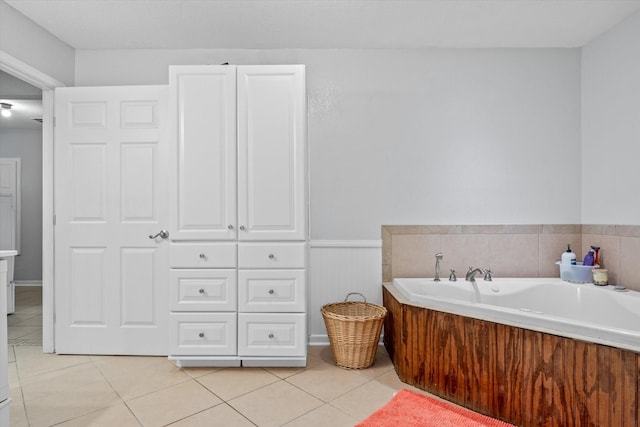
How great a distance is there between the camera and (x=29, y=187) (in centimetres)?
527

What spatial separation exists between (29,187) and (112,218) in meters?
3.84

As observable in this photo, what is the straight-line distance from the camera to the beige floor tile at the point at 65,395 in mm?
1878

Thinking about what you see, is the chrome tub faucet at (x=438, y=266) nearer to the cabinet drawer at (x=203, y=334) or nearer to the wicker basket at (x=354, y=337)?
the wicker basket at (x=354, y=337)

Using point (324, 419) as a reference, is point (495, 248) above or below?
above

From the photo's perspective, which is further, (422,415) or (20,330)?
(20,330)

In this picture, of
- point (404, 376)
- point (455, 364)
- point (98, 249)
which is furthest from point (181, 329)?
point (455, 364)

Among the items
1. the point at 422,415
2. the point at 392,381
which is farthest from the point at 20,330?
the point at 422,415

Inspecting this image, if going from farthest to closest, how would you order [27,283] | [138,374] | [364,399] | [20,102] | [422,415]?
1. [27,283]
2. [20,102]
3. [138,374]
4. [364,399]
5. [422,415]

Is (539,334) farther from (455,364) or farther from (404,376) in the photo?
(404,376)

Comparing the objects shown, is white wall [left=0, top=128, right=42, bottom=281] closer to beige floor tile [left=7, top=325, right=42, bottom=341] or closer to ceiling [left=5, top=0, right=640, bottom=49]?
beige floor tile [left=7, top=325, right=42, bottom=341]

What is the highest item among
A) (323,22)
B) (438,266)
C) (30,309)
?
(323,22)

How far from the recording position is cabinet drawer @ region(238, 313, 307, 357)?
234 cm

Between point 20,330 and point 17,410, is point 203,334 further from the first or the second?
point 20,330

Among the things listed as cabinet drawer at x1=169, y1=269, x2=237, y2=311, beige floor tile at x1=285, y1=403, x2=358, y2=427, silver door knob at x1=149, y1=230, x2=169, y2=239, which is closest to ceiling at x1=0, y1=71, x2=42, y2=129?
silver door knob at x1=149, y1=230, x2=169, y2=239
